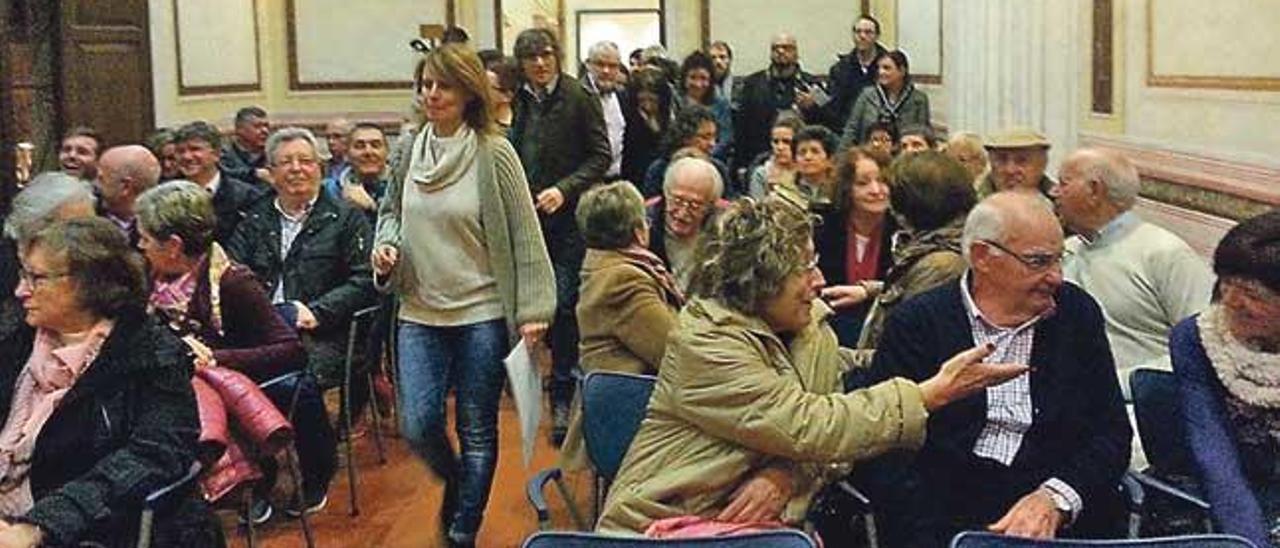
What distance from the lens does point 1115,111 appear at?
6.77 m

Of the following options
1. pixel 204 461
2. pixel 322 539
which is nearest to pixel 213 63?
pixel 322 539

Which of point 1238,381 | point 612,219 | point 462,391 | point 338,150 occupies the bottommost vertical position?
point 462,391

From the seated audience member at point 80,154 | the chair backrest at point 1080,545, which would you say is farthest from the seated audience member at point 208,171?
the chair backrest at point 1080,545

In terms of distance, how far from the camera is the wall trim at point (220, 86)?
9922 mm

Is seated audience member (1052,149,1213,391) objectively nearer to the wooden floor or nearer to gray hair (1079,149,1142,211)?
gray hair (1079,149,1142,211)

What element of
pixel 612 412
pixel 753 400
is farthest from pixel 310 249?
pixel 753 400

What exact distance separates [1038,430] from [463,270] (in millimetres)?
1734

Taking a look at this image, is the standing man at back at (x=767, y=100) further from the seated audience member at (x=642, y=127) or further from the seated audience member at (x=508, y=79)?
the seated audience member at (x=508, y=79)

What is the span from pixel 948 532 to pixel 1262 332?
0.70m

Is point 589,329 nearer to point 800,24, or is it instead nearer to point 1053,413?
point 1053,413

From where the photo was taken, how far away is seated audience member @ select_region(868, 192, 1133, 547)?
325 cm

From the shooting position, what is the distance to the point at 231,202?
21.0ft

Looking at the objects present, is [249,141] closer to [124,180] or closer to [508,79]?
[508,79]

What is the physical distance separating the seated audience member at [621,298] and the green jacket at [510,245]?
20cm
